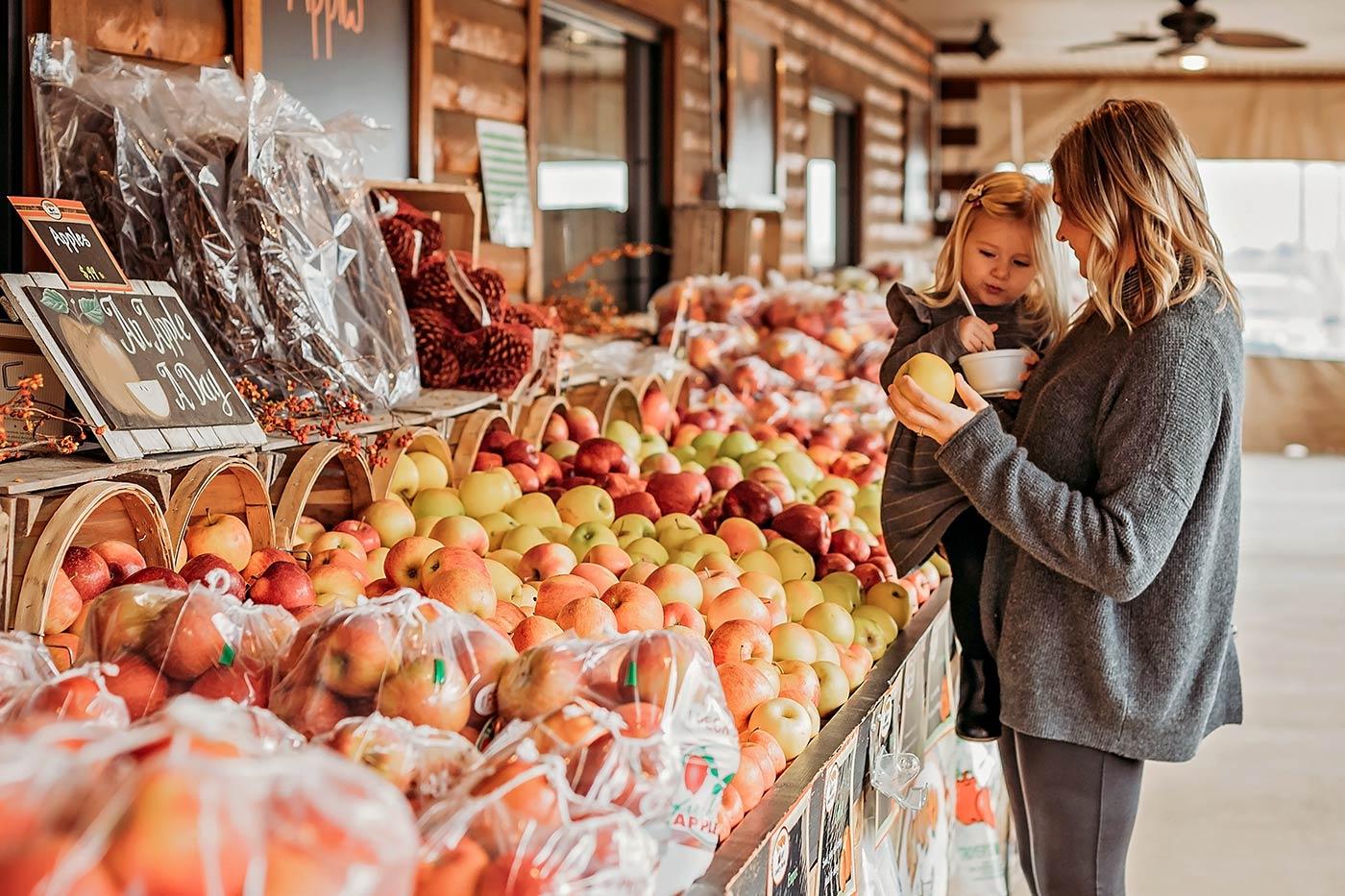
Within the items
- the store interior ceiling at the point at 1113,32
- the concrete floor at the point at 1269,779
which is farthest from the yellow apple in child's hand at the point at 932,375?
the store interior ceiling at the point at 1113,32

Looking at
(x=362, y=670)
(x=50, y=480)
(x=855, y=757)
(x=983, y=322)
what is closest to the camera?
(x=362, y=670)

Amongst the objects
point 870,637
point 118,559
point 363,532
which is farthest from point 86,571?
point 870,637

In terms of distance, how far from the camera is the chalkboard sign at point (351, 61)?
2.77 m

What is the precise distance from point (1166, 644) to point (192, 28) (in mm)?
2054

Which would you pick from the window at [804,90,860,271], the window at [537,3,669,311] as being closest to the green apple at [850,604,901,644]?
the window at [537,3,669,311]

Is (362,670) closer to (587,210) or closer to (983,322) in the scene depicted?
(983,322)

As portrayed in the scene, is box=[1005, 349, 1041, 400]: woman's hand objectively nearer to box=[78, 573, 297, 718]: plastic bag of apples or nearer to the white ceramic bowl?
the white ceramic bowl

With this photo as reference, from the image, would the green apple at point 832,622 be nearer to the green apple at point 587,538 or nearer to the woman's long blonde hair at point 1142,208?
the green apple at point 587,538

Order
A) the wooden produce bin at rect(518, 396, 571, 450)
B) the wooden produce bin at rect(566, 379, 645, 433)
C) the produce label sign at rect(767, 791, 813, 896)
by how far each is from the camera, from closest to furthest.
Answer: the produce label sign at rect(767, 791, 813, 896) → the wooden produce bin at rect(518, 396, 571, 450) → the wooden produce bin at rect(566, 379, 645, 433)

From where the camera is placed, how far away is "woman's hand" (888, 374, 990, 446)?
1795 mm

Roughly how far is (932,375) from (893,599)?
1.99 feet

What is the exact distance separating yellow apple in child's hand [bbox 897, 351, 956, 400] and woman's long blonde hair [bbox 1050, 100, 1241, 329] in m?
0.24

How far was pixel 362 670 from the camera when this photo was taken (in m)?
1.18

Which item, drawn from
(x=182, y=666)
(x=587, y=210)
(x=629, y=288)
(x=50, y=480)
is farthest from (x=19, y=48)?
(x=629, y=288)
